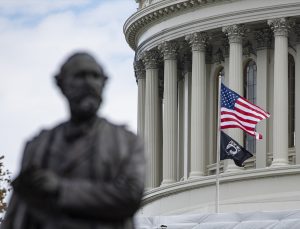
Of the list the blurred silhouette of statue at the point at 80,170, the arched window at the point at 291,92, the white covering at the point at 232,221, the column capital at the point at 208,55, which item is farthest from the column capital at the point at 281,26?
the blurred silhouette of statue at the point at 80,170

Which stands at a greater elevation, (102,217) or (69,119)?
(69,119)

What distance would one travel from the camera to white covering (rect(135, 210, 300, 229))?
157ft

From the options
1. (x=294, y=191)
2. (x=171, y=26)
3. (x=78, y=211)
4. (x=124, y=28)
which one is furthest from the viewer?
(x=124, y=28)

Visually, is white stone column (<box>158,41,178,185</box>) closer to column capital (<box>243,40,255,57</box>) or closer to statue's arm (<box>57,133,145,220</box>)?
column capital (<box>243,40,255,57</box>)

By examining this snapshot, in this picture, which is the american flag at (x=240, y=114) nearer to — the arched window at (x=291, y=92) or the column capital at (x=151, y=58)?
the arched window at (x=291, y=92)

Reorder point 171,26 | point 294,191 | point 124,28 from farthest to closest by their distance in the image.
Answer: point 124,28 < point 171,26 < point 294,191

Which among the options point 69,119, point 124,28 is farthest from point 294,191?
point 69,119

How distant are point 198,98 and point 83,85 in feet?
203

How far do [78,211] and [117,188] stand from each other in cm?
26

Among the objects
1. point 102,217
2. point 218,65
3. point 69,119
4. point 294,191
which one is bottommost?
point 102,217

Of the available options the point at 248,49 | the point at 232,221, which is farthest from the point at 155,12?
the point at 232,221

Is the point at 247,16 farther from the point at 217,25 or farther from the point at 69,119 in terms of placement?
the point at 69,119

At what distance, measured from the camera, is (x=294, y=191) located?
65812mm

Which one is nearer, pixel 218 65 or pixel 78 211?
pixel 78 211
